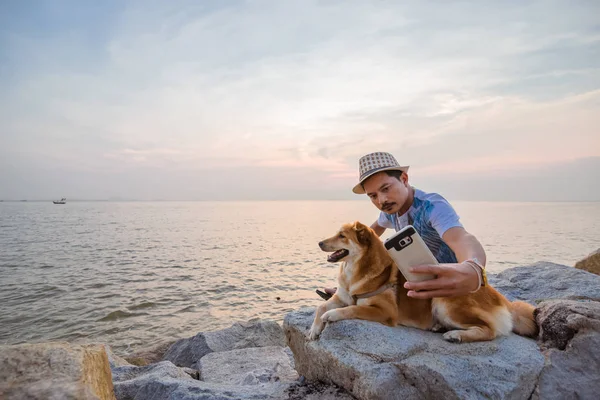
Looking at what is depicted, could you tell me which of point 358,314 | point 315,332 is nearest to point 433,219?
point 358,314

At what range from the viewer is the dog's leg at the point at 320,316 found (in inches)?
149

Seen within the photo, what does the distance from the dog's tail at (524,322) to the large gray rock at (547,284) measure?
6.18 ft

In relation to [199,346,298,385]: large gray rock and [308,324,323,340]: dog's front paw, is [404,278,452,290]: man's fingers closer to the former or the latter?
[308,324,323,340]: dog's front paw

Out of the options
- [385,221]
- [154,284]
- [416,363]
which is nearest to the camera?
[416,363]

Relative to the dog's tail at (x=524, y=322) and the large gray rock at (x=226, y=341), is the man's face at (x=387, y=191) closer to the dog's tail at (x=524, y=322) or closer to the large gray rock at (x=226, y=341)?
the dog's tail at (x=524, y=322)

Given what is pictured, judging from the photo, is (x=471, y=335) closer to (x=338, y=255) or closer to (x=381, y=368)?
(x=381, y=368)

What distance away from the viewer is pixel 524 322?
3887mm

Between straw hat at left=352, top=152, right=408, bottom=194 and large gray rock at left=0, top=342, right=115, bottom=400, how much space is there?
324cm

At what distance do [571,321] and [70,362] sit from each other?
462 centimetres

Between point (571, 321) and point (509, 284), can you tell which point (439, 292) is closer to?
point (571, 321)

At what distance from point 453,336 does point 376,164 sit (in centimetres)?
203

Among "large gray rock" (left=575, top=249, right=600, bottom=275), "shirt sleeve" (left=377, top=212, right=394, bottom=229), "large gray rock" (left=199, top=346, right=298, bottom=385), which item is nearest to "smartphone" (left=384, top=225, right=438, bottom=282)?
"shirt sleeve" (left=377, top=212, right=394, bottom=229)

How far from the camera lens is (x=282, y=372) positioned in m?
4.96

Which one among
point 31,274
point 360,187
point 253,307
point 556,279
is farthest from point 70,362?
point 31,274
